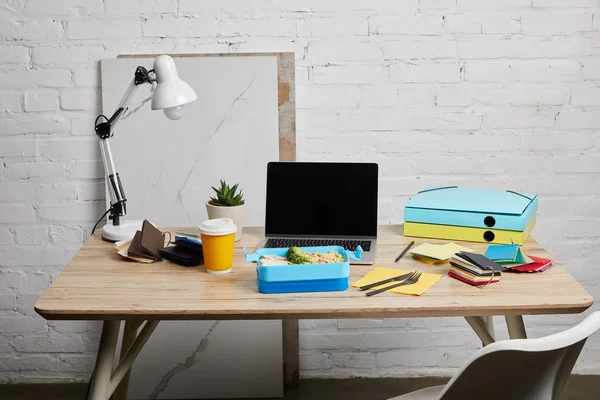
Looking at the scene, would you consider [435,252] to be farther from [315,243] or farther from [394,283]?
[315,243]

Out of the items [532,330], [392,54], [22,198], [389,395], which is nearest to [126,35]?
[22,198]

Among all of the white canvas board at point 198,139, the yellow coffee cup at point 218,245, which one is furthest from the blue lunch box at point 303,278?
the white canvas board at point 198,139

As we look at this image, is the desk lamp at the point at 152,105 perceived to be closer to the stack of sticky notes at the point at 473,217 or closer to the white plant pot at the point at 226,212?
the white plant pot at the point at 226,212

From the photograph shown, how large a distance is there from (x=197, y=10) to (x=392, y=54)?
0.77 meters

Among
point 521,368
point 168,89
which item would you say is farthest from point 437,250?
point 168,89

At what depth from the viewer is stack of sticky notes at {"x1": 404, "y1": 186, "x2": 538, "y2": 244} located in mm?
2168

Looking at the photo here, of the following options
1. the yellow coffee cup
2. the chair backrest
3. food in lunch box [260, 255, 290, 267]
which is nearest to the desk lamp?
the yellow coffee cup

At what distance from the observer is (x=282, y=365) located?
2963mm

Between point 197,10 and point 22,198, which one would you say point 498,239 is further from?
point 22,198

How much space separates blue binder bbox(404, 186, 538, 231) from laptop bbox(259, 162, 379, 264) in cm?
15

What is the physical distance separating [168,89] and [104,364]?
2.54 ft

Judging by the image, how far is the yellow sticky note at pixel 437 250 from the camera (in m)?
2.03

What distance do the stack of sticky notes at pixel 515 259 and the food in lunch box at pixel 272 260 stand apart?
1.88 feet

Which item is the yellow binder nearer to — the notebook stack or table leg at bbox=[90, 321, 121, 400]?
the notebook stack
